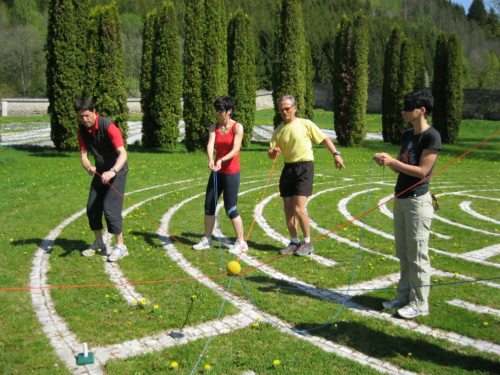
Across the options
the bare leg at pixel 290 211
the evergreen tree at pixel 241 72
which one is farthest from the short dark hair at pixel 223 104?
the evergreen tree at pixel 241 72

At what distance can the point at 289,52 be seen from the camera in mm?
22750

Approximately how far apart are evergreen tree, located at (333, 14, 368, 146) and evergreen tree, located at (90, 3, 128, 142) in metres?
11.4

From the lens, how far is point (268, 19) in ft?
281

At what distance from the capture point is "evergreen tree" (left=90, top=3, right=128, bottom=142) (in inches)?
734

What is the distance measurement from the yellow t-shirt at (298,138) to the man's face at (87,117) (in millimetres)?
2559

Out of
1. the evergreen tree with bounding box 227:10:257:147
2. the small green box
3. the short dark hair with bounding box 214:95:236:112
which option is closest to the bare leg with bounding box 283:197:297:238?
the short dark hair with bounding box 214:95:236:112

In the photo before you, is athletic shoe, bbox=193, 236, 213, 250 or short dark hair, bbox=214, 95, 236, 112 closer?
short dark hair, bbox=214, 95, 236, 112

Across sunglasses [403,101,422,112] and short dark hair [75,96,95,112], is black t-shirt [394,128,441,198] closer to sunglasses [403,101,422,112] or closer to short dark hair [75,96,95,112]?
sunglasses [403,101,422,112]

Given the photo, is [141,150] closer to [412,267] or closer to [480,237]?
[480,237]

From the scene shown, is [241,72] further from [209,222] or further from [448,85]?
[209,222]

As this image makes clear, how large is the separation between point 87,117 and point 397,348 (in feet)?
15.0

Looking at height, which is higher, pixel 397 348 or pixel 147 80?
pixel 147 80

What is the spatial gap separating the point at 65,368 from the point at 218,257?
10.6 ft

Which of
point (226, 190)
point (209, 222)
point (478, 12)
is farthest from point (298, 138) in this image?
point (478, 12)
